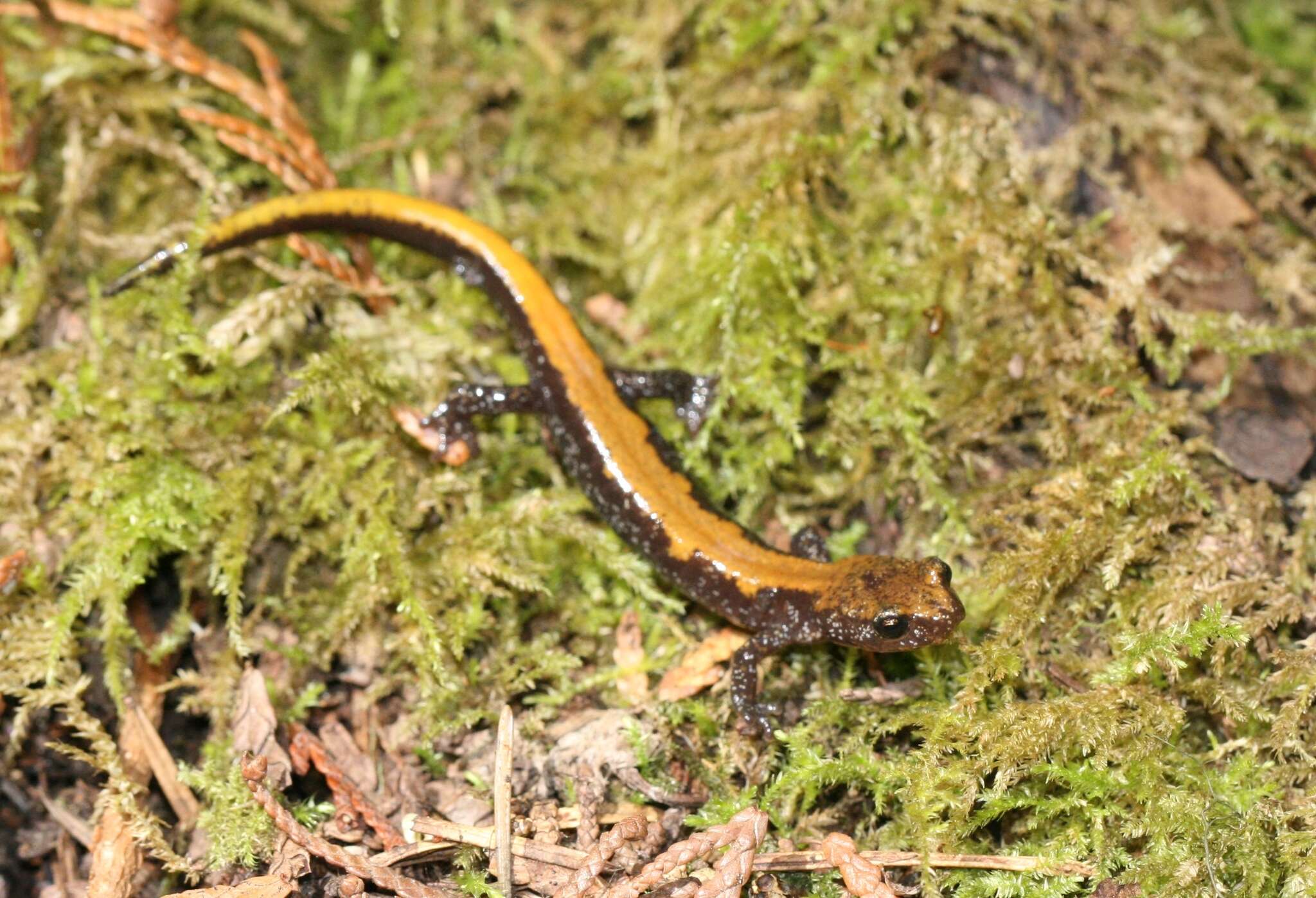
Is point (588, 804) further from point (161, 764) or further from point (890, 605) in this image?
point (161, 764)

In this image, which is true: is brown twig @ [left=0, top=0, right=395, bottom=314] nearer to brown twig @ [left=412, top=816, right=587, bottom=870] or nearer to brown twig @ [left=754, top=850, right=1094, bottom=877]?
brown twig @ [left=412, top=816, right=587, bottom=870]

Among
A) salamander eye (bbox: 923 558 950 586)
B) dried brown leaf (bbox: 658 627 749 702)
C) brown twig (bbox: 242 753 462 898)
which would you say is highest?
salamander eye (bbox: 923 558 950 586)

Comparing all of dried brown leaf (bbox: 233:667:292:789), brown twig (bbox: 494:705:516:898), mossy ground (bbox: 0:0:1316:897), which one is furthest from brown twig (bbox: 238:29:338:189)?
brown twig (bbox: 494:705:516:898)

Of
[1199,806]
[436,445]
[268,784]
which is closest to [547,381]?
[436,445]

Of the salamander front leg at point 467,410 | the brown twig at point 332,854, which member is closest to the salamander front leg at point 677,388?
the salamander front leg at point 467,410

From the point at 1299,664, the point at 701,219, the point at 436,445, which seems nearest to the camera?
the point at 1299,664

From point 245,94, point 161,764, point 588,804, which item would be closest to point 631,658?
point 588,804

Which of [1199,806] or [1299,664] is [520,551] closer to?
[1199,806]
